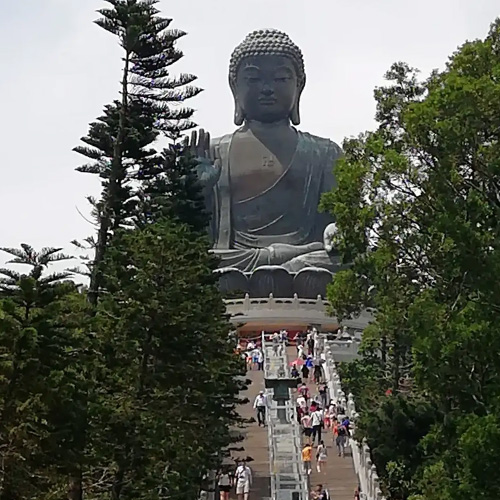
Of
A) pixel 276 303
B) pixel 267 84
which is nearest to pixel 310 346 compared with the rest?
pixel 276 303

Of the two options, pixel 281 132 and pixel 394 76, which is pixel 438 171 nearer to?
pixel 394 76

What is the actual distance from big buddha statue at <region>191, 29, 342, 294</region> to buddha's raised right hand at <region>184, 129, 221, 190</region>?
57 mm

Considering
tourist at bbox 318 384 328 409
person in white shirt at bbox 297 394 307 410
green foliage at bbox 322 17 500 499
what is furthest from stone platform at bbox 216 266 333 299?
green foliage at bbox 322 17 500 499

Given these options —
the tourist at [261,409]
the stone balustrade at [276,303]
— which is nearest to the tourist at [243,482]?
the tourist at [261,409]

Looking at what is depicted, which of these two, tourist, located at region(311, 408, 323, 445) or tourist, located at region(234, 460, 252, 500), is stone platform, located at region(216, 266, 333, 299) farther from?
tourist, located at region(234, 460, 252, 500)

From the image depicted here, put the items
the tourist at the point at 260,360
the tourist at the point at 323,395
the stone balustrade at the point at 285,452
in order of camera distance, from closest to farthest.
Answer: the stone balustrade at the point at 285,452, the tourist at the point at 323,395, the tourist at the point at 260,360

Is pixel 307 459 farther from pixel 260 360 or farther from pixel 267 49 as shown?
pixel 267 49

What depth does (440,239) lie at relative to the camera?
848 cm

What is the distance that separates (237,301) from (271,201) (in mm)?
4698

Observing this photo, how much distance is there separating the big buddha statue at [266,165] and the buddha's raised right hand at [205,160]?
2.2 inches

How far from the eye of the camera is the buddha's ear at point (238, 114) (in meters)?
30.2

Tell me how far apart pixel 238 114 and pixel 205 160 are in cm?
243

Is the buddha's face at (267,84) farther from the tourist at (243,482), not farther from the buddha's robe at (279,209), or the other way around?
the tourist at (243,482)

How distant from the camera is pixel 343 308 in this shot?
9.59m
